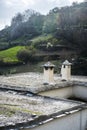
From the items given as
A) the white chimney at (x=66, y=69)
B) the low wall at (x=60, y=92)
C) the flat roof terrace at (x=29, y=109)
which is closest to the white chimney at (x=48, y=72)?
the low wall at (x=60, y=92)

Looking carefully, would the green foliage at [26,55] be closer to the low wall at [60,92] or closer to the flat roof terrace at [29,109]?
the low wall at [60,92]

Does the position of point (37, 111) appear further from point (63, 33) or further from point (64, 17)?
point (64, 17)

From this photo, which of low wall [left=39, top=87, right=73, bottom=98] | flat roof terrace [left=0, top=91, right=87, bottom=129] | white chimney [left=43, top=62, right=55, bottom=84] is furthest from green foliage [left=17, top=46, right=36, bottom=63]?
flat roof terrace [left=0, top=91, right=87, bottom=129]

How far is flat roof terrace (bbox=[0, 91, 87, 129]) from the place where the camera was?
306 inches

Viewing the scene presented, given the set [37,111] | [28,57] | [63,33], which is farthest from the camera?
[63,33]

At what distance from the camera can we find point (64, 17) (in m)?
41.1

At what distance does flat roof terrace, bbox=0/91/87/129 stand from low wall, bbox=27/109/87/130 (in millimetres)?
176

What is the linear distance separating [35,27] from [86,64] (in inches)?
1300

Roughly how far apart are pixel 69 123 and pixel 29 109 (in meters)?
1.39

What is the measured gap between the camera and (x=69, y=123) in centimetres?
918

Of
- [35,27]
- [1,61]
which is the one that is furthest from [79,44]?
[35,27]

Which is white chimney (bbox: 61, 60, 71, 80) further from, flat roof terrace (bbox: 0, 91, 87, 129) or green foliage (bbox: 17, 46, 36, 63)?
green foliage (bbox: 17, 46, 36, 63)

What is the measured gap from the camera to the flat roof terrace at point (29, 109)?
7.78 metres

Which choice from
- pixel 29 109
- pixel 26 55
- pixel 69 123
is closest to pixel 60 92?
pixel 69 123
